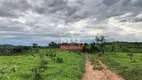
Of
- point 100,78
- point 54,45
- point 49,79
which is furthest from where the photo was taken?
point 54,45

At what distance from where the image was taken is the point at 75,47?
103 meters

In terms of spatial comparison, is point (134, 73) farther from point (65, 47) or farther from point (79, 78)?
point (65, 47)

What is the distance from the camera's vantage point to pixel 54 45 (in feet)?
463

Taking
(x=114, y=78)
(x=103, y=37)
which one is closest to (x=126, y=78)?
(x=114, y=78)

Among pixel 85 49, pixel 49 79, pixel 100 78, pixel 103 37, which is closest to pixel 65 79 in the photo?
pixel 49 79

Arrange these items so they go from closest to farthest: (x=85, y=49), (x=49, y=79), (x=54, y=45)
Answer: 1. (x=49, y=79)
2. (x=85, y=49)
3. (x=54, y=45)

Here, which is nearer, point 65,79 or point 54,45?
point 65,79

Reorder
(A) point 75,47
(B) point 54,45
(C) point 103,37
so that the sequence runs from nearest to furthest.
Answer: (A) point 75,47
(C) point 103,37
(B) point 54,45

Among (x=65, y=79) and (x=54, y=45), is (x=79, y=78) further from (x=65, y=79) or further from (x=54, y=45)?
(x=54, y=45)

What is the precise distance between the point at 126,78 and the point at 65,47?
85.2 metres

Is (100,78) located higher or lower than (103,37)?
lower

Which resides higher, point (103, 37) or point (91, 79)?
point (103, 37)

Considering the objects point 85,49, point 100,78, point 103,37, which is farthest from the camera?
point 103,37

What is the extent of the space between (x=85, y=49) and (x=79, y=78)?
74.8 meters
